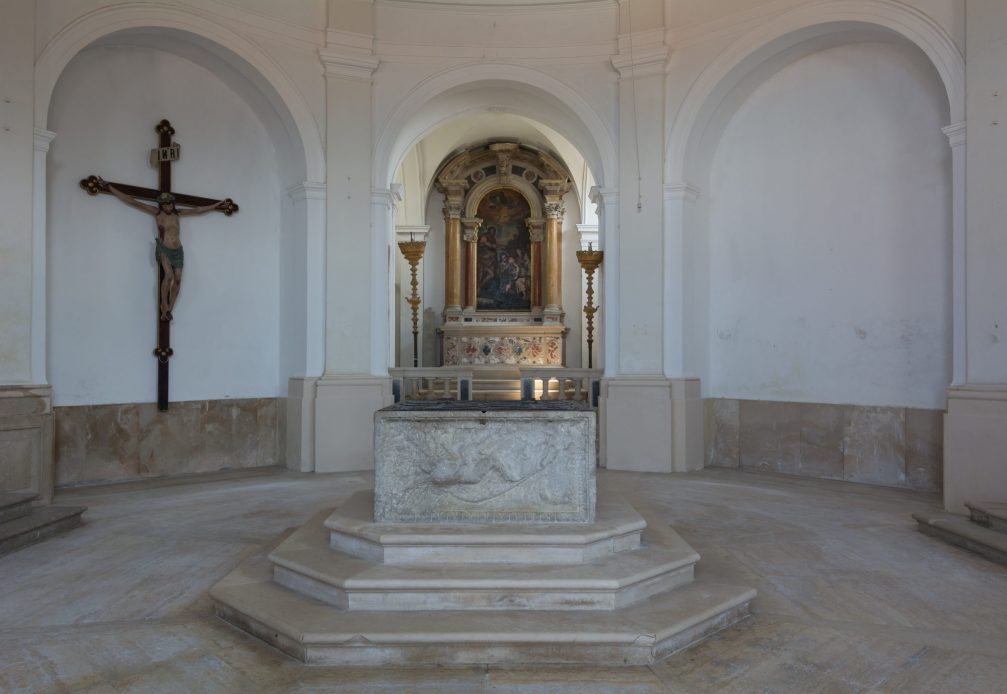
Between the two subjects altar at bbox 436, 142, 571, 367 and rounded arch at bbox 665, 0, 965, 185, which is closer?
rounded arch at bbox 665, 0, 965, 185

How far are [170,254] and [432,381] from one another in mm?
3476

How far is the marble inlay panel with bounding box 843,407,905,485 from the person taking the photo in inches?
269

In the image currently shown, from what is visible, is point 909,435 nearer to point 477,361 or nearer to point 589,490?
point 589,490

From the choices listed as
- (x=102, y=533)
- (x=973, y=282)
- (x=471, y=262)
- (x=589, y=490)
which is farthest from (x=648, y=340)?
(x=471, y=262)

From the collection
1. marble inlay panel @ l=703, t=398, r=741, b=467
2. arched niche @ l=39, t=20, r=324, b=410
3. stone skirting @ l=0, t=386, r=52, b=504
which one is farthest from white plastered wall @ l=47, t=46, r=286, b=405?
marble inlay panel @ l=703, t=398, r=741, b=467

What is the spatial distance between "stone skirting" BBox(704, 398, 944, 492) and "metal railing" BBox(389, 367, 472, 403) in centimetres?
293

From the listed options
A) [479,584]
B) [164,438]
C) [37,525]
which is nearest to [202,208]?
[164,438]

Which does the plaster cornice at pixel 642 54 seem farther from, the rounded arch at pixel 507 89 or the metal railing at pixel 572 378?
the metal railing at pixel 572 378

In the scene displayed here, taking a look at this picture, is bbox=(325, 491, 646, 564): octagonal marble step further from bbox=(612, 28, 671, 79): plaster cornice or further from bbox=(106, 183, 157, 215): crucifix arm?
bbox=(612, 28, 671, 79): plaster cornice

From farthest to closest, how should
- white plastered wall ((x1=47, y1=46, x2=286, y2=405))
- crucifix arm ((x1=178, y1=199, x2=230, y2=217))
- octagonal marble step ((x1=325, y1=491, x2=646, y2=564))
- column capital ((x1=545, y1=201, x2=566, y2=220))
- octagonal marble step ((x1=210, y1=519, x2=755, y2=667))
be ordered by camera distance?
column capital ((x1=545, y1=201, x2=566, y2=220)) → crucifix arm ((x1=178, y1=199, x2=230, y2=217)) → white plastered wall ((x1=47, y1=46, x2=286, y2=405)) → octagonal marble step ((x1=325, y1=491, x2=646, y2=564)) → octagonal marble step ((x1=210, y1=519, x2=755, y2=667))

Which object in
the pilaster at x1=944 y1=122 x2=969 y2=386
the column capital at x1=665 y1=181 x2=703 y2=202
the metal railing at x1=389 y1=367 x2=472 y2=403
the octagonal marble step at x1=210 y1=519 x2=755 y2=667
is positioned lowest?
the octagonal marble step at x1=210 y1=519 x2=755 y2=667

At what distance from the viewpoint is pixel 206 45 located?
23.8 ft

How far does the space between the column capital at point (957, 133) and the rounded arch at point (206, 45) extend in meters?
5.88

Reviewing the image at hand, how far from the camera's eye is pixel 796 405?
24.7 ft
